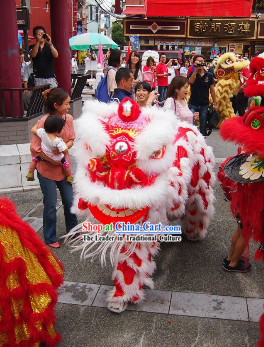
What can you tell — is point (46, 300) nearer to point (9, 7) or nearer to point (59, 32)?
point (9, 7)

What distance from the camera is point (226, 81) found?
977 centimetres

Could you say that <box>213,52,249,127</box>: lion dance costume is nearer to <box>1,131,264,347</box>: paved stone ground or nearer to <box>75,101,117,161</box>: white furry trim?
<box>1,131,264,347</box>: paved stone ground

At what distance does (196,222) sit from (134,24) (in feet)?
58.5

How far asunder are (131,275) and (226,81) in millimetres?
7648

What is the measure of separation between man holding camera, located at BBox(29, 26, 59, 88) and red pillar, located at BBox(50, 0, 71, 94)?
50.3 inches

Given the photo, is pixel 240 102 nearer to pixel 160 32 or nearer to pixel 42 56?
pixel 42 56

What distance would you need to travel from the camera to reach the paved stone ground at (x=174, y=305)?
289 centimetres

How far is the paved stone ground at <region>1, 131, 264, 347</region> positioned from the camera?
2889mm

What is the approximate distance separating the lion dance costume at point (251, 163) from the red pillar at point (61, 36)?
282 inches

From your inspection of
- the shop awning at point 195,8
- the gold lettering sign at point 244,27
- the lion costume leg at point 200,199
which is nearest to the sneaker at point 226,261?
the lion costume leg at point 200,199

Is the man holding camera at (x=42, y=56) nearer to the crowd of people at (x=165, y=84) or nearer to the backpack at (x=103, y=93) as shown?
the crowd of people at (x=165, y=84)

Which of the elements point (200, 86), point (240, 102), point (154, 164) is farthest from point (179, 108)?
point (240, 102)

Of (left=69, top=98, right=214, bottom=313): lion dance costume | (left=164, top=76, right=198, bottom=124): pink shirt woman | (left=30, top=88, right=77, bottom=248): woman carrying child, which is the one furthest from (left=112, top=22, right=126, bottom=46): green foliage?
(left=69, top=98, right=214, bottom=313): lion dance costume

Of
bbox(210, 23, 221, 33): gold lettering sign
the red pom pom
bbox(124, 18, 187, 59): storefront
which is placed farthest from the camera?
bbox(210, 23, 221, 33): gold lettering sign
